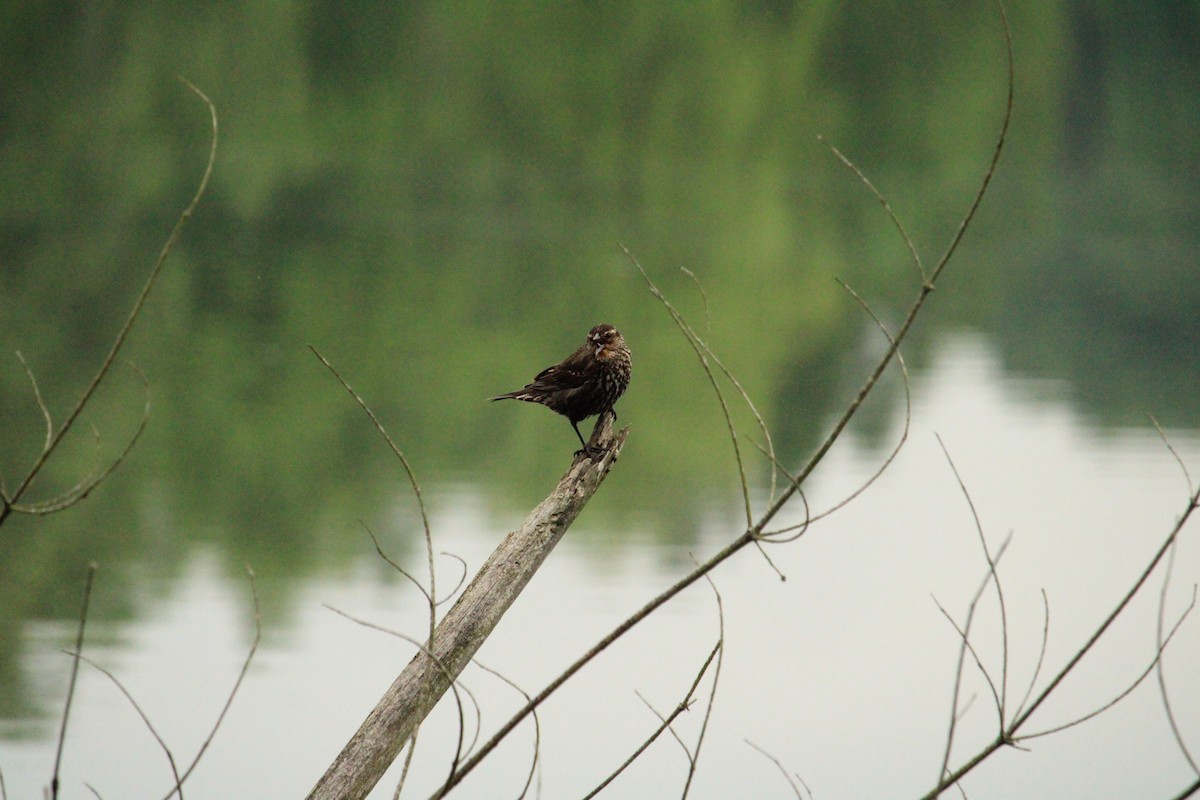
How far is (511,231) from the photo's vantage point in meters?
35.6

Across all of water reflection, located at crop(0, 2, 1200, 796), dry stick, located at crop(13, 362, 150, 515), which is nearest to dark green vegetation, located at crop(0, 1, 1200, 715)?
water reflection, located at crop(0, 2, 1200, 796)

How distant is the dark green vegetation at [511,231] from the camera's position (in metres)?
14.4

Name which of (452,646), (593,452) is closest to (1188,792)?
(452,646)

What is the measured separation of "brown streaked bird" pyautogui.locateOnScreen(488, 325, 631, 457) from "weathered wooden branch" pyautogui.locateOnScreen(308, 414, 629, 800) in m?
0.97

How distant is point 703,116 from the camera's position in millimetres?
42094

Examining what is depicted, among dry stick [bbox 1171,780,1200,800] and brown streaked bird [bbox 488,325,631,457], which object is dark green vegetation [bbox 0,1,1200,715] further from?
dry stick [bbox 1171,780,1200,800]

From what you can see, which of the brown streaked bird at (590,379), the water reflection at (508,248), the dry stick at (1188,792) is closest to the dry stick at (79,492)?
the dry stick at (1188,792)

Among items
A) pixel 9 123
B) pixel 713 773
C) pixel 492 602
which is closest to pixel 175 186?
pixel 9 123

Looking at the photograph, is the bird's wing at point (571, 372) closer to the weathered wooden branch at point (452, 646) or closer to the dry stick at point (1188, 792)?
the weathered wooden branch at point (452, 646)

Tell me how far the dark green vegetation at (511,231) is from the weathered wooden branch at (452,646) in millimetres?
5645

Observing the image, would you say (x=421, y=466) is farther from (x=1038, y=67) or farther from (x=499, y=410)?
(x=1038, y=67)

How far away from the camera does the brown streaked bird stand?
386 centimetres

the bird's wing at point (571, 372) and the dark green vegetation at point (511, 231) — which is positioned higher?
the dark green vegetation at point (511, 231)

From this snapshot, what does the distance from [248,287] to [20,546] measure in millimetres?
13721
